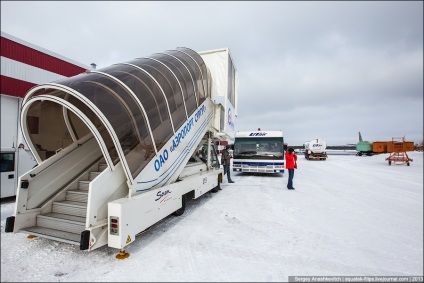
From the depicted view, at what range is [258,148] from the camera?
38.6ft

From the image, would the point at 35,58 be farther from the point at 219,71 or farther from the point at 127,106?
the point at 127,106

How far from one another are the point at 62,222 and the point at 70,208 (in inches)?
13.6

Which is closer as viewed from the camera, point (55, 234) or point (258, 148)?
point (55, 234)

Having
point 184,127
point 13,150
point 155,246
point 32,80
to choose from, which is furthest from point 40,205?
point 32,80

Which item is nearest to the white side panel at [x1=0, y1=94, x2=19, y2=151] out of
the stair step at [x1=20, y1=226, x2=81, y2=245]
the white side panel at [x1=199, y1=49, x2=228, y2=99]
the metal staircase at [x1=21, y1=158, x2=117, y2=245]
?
the metal staircase at [x1=21, y1=158, x2=117, y2=245]

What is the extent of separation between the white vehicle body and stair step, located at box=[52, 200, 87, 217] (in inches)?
340

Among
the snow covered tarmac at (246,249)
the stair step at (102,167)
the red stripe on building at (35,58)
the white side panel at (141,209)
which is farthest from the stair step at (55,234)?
the red stripe on building at (35,58)

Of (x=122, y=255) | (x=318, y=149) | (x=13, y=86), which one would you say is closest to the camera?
(x=122, y=255)

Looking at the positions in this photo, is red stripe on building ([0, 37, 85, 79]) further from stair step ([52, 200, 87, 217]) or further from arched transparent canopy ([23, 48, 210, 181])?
stair step ([52, 200, 87, 217])

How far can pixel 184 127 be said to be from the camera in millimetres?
5215

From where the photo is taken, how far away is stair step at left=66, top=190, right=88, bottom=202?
4.21 m

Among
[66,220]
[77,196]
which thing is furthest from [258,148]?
[66,220]

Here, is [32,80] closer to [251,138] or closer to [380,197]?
[251,138]

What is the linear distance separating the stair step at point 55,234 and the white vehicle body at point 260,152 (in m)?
9.07
